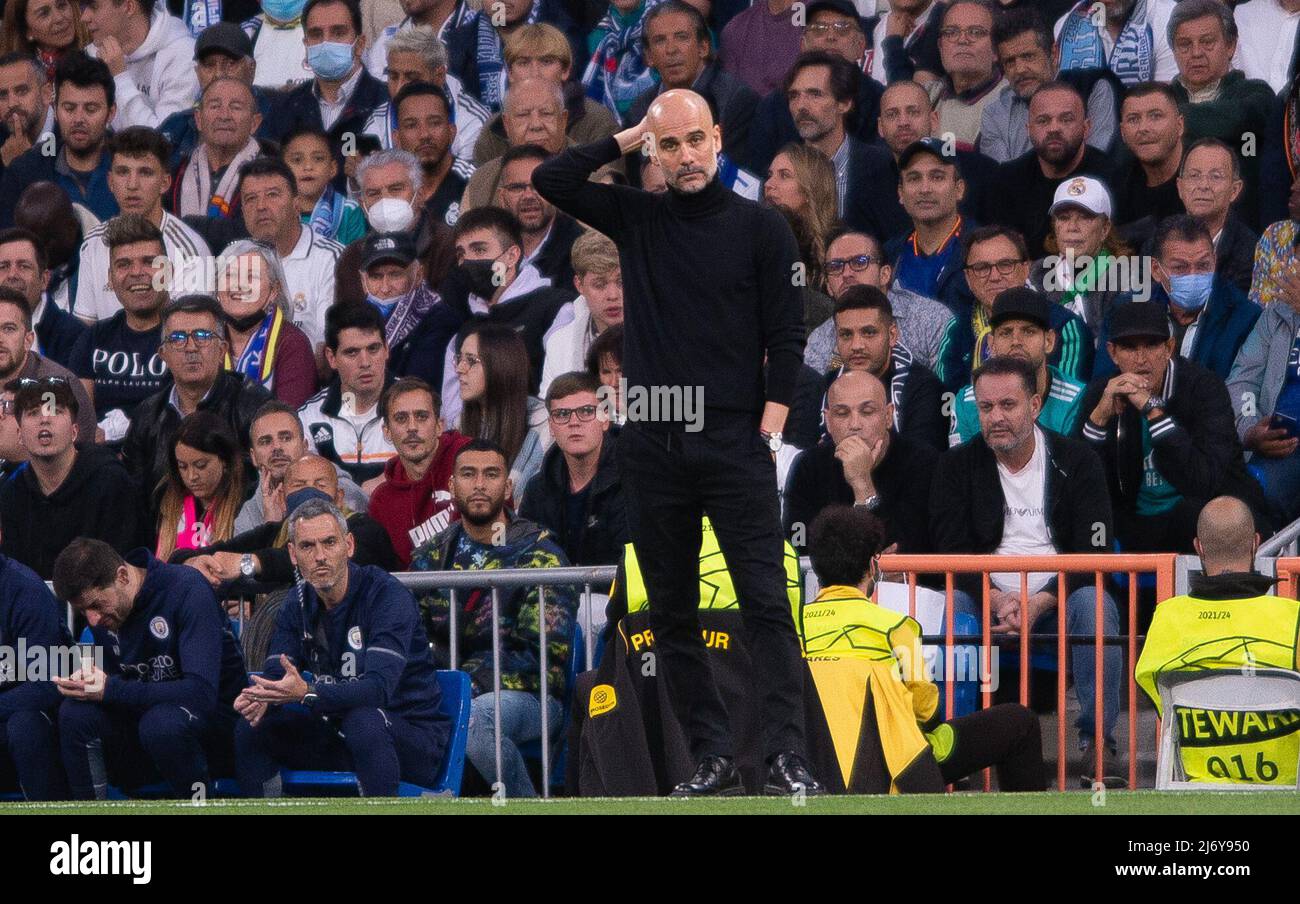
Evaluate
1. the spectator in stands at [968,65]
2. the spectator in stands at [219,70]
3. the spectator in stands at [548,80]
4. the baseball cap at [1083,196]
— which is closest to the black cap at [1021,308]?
the baseball cap at [1083,196]

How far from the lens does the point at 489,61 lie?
1366cm

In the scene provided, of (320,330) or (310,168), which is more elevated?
(310,168)

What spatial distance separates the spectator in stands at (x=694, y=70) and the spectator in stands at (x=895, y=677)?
4690 millimetres

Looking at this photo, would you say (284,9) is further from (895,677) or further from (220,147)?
(895,677)

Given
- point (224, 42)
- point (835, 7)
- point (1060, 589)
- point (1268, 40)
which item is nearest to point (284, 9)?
point (224, 42)

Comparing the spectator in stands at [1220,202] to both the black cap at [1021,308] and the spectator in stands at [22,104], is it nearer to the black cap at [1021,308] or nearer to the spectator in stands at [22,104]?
the black cap at [1021,308]

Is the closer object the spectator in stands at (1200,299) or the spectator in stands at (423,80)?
the spectator in stands at (1200,299)

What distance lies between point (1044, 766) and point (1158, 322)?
269cm

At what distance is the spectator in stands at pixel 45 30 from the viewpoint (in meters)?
14.7

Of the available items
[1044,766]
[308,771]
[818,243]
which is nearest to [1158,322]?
[818,243]

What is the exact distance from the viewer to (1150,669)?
301 inches

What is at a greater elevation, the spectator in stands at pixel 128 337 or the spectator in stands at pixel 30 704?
the spectator in stands at pixel 128 337

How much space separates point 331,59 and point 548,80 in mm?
Result: 1945
